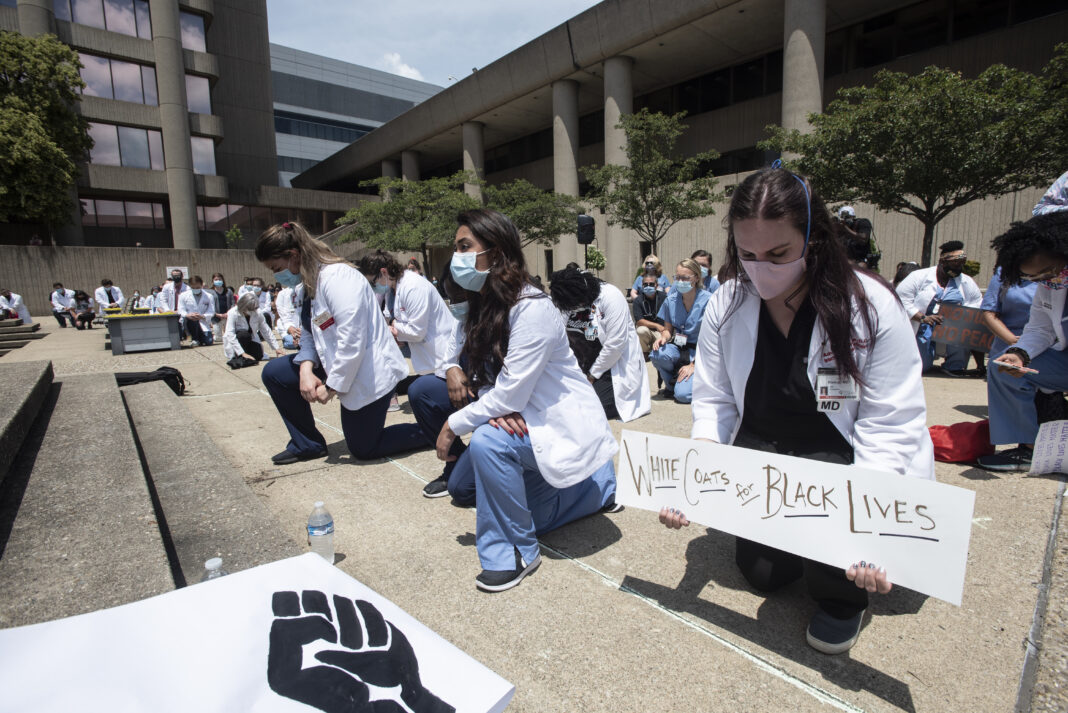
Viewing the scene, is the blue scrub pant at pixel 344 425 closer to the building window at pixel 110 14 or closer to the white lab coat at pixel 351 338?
the white lab coat at pixel 351 338

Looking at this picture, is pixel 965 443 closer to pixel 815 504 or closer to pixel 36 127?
pixel 815 504

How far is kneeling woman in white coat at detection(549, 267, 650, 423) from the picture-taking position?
16.9 ft

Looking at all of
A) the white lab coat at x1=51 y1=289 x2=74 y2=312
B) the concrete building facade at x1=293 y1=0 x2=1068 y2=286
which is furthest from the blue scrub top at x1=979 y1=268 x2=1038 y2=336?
the white lab coat at x1=51 y1=289 x2=74 y2=312

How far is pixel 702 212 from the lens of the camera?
19.8 meters

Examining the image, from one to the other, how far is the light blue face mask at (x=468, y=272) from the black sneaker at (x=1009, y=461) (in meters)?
3.54

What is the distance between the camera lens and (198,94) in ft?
105

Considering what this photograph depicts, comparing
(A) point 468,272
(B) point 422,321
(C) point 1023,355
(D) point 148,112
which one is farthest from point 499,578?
(D) point 148,112

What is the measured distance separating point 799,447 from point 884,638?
28.4 inches

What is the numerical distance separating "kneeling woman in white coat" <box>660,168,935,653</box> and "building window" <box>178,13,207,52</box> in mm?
38796

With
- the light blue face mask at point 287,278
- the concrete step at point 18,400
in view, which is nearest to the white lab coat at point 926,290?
the light blue face mask at point 287,278

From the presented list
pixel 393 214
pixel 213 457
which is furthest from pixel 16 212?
pixel 213 457

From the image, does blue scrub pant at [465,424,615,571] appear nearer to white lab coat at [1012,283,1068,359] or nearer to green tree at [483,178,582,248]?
white lab coat at [1012,283,1068,359]

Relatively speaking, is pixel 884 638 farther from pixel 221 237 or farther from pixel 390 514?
pixel 221 237

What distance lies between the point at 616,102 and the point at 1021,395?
2317cm
